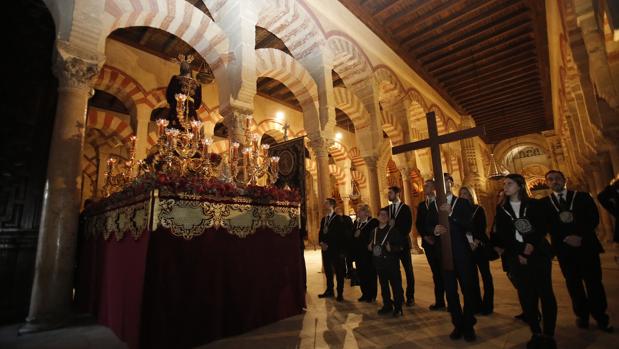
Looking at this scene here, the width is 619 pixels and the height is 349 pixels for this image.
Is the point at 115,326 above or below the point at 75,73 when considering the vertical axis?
below

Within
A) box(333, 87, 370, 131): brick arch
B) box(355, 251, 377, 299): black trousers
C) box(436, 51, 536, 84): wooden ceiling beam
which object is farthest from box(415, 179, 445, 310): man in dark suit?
box(436, 51, 536, 84): wooden ceiling beam

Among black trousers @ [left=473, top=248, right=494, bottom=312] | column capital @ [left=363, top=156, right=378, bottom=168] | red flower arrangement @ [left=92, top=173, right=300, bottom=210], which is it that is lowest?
black trousers @ [left=473, top=248, right=494, bottom=312]

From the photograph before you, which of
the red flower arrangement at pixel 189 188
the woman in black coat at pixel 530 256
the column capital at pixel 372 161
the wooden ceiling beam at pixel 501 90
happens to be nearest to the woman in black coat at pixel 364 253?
the red flower arrangement at pixel 189 188

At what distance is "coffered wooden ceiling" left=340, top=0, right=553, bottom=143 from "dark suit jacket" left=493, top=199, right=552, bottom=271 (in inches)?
261

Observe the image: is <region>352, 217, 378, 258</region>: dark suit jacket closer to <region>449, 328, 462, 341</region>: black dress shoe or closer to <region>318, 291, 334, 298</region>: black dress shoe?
<region>318, 291, 334, 298</region>: black dress shoe

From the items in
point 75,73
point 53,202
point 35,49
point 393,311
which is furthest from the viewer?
point 35,49

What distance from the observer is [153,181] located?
2.39m

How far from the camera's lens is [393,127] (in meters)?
9.48

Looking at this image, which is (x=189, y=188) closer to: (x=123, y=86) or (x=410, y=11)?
(x=123, y=86)

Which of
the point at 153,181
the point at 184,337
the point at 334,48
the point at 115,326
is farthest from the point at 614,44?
the point at 115,326

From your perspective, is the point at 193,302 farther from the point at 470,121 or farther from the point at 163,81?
the point at 470,121

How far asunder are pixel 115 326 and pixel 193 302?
36.2 inches

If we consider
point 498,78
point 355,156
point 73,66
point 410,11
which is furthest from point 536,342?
point 355,156

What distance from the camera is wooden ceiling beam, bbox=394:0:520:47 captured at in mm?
7699
